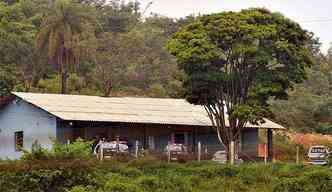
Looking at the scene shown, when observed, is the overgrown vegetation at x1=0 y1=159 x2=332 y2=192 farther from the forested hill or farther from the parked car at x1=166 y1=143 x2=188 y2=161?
the forested hill

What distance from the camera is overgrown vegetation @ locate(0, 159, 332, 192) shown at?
29.2m

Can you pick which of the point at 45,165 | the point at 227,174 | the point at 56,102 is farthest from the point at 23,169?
the point at 56,102

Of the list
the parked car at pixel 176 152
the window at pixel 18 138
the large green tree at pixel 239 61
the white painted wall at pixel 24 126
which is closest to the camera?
the parked car at pixel 176 152

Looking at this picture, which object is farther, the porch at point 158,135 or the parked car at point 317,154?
the parked car at point 317,154

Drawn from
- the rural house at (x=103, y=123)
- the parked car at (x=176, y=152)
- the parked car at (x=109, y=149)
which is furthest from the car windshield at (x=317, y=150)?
the parked car at (x=109, y=149)

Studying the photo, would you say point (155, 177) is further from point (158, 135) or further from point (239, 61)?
point (158, 135)

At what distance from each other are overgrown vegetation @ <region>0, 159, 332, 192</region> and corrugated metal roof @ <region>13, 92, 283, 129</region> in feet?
22.1

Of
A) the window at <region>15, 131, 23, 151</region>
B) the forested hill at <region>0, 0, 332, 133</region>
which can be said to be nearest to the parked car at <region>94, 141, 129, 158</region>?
the window at <region>15, 131, 23, 151</region>

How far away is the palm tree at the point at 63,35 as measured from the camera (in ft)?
189

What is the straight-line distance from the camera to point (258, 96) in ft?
129

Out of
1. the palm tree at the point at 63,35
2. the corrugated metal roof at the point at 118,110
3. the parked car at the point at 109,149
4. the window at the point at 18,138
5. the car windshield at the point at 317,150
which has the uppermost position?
the palm tree at the point at 63,35

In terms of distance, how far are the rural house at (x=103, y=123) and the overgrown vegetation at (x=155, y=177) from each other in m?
6.81

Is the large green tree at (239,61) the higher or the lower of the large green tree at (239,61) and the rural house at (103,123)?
the higher

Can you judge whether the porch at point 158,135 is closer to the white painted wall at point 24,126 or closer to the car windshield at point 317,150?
the white painted wall at point 24,126
